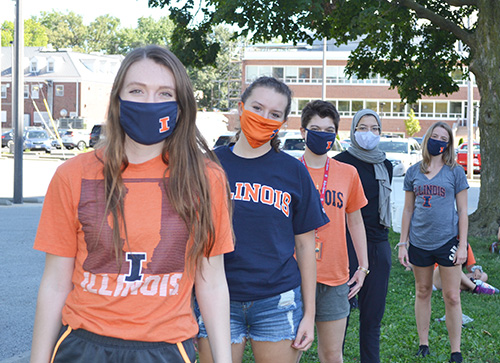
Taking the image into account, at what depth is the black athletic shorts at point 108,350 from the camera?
2.19 metres

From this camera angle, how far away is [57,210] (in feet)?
7.40

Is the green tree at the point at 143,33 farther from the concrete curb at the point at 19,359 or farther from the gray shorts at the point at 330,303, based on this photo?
the gray shorts at the point at 330,303

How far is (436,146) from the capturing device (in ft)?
19.3

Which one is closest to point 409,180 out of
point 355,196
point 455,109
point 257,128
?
point 355,196

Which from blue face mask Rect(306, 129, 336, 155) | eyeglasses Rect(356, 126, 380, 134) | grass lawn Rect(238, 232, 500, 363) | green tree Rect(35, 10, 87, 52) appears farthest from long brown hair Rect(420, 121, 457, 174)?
green tree Rect(35, 10, 87, 52)

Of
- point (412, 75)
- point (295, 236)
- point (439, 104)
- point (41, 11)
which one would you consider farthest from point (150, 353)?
point (41, 11)

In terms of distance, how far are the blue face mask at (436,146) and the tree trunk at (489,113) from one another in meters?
7.92

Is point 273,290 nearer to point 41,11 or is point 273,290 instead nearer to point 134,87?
point 134,87

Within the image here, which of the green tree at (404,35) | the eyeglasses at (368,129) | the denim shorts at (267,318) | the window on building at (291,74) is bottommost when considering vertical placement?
the denim shorts at (267,318)

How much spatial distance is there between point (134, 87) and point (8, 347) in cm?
406

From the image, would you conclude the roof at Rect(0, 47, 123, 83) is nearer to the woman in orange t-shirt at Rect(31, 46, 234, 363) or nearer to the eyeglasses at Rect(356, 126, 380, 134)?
the eyeglasses at Rect(356, 126, 380, 134)

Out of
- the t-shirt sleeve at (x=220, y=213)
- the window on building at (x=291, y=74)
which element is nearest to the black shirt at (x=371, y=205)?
the t-shirt sleeve at (x=220, y=213)

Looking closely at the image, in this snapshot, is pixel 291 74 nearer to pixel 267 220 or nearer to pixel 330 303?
pixel 330 303

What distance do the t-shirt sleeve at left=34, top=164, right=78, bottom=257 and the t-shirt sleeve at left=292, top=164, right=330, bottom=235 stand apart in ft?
4.34
